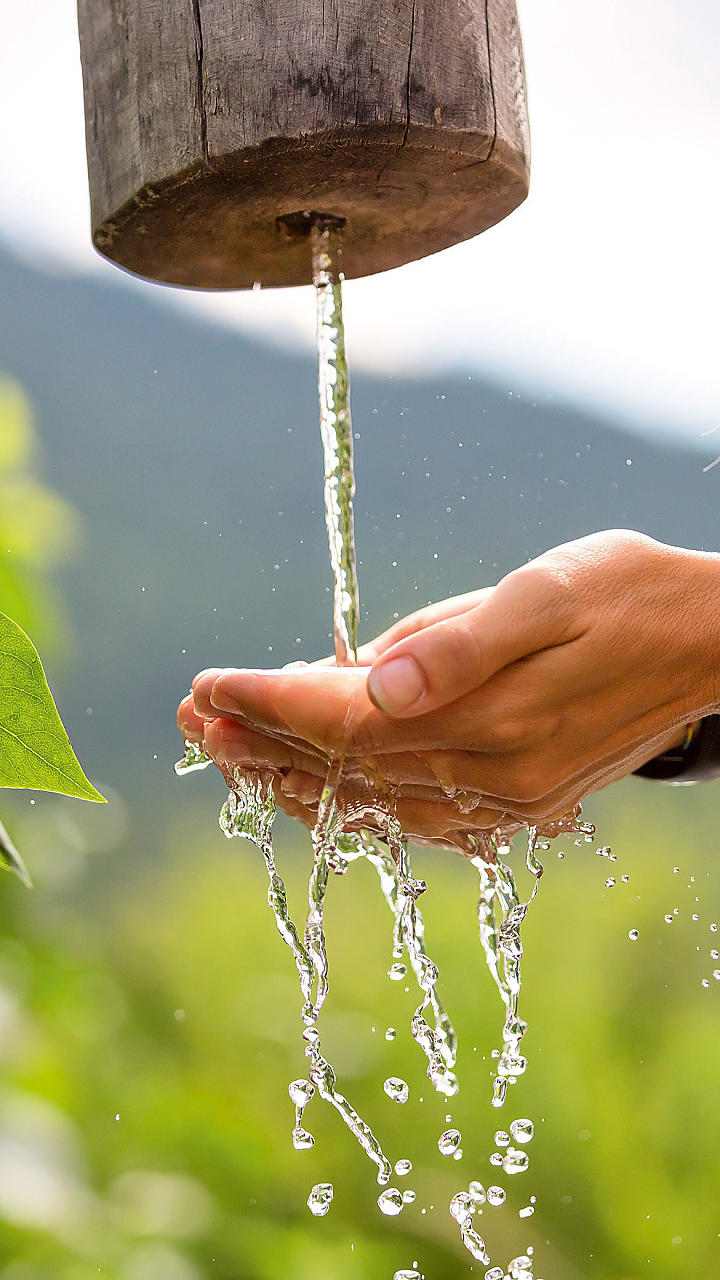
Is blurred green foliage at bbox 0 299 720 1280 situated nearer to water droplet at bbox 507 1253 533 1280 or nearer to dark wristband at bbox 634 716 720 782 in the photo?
water droplet at bbox 507 1253 533 1280

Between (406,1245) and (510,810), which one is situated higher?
(510,810)

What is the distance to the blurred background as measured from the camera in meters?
1.74

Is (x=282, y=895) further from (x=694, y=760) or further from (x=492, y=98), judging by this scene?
(x=492, y=98)

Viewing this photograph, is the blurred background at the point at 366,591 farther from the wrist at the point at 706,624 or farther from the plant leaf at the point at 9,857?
the plant leaf at the point at 9,857

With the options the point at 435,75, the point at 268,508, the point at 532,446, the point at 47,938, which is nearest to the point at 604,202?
the point at 532,446

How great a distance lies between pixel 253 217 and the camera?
52 centimetres

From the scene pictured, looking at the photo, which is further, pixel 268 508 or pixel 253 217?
pixel 268 508

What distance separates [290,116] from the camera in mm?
445

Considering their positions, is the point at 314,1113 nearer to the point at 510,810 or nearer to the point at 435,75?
the point at 510,810

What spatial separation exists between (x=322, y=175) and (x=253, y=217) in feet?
0.18

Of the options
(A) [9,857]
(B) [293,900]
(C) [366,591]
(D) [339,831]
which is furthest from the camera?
(B) [293,900]

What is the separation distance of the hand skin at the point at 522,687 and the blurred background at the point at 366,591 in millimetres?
1052

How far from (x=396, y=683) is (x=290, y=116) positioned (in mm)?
260

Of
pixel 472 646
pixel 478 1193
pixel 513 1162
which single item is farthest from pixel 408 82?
pixel 478 1193
